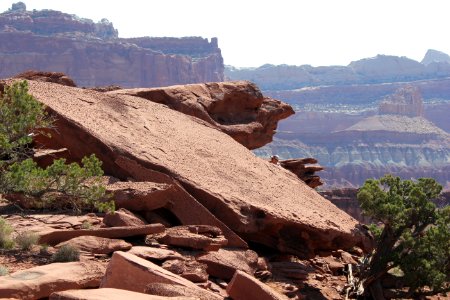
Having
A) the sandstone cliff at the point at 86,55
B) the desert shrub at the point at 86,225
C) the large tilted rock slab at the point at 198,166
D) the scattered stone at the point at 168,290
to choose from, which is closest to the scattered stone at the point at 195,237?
the large tilted rock slab at the point at 198,166

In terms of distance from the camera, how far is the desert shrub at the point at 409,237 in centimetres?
1284

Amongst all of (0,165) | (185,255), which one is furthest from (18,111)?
(185,255)

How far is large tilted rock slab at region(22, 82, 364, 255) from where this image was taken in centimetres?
1117

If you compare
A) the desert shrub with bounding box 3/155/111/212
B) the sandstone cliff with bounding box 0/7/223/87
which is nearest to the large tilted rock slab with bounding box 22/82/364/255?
the desert shrub with bounding box 3/155/111/212

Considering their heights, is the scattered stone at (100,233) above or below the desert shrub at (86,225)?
below

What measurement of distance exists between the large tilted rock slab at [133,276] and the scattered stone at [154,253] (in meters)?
1.80

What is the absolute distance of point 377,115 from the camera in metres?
130

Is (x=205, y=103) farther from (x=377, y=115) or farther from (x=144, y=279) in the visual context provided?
(x=377, y=115)

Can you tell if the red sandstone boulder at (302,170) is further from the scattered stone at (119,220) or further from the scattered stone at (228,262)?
the scattered stone at (119,220)

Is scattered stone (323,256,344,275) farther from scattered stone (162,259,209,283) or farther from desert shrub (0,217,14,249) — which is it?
desert shrub (0,217,14,249)

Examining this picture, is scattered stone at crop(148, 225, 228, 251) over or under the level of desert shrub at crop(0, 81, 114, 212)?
under

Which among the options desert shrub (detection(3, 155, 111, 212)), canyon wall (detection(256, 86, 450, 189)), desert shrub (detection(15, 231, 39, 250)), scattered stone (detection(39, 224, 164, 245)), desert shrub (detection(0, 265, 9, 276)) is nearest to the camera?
desert shrub (detection(0, 265, 9, 276))

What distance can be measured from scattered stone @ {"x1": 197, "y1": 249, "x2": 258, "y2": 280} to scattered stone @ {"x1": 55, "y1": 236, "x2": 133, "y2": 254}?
48.1 inches

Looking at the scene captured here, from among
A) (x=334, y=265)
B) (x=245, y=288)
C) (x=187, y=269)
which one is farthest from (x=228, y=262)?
(x=334, y=265)
